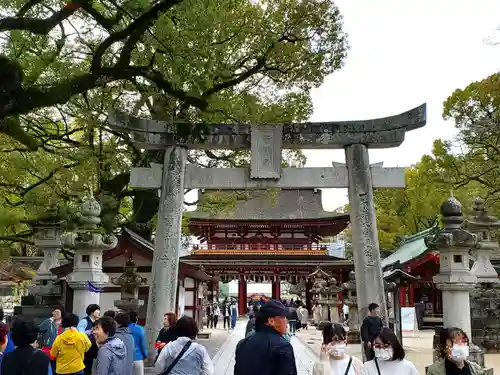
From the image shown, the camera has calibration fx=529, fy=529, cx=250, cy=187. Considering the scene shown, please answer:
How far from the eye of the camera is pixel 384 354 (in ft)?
15.1

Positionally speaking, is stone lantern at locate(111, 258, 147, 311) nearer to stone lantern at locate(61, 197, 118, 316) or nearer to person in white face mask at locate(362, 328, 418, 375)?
stone lantern at locate(61, 197, 118, 316)

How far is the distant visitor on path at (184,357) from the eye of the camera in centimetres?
500

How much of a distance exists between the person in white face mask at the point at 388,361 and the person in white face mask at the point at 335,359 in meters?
0.13

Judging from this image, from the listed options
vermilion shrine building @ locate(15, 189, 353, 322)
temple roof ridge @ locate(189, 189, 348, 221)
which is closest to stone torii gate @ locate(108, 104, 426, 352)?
vermilion shrine building @ locate(15, 189, 353, 322)

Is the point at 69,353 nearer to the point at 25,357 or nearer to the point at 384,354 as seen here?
the point at 25,357

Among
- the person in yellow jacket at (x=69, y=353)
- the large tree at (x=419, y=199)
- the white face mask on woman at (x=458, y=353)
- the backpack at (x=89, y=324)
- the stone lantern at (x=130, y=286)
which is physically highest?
the large tree at (x=419, y=199)

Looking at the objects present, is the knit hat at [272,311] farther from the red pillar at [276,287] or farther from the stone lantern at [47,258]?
the red pillar at [276,287]

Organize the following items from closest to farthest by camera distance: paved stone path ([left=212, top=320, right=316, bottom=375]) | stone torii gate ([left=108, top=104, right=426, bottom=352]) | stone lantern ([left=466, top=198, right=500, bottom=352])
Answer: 1. stone torii gate ([left=108, top=104, right=426, bottom=352])
2. paved stone path ([left=212, top=320, right=316, bottom=375])
3. stone lantern ([left=466, top=198, right=500, bottom=352])

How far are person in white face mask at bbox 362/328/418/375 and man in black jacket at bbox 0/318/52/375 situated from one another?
2853 mm

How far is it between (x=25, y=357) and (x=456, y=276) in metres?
9.06

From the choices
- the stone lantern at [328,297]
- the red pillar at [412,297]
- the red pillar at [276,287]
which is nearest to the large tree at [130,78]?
the stone lantern at [328,297]

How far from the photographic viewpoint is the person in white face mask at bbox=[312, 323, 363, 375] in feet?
14.8

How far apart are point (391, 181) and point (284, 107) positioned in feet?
16.2

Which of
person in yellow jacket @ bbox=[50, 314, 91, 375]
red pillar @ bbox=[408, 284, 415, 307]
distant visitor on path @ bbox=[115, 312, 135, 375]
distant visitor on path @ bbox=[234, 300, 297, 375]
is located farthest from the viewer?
red pillar @ bbox=[408, 284, 415, 307]
